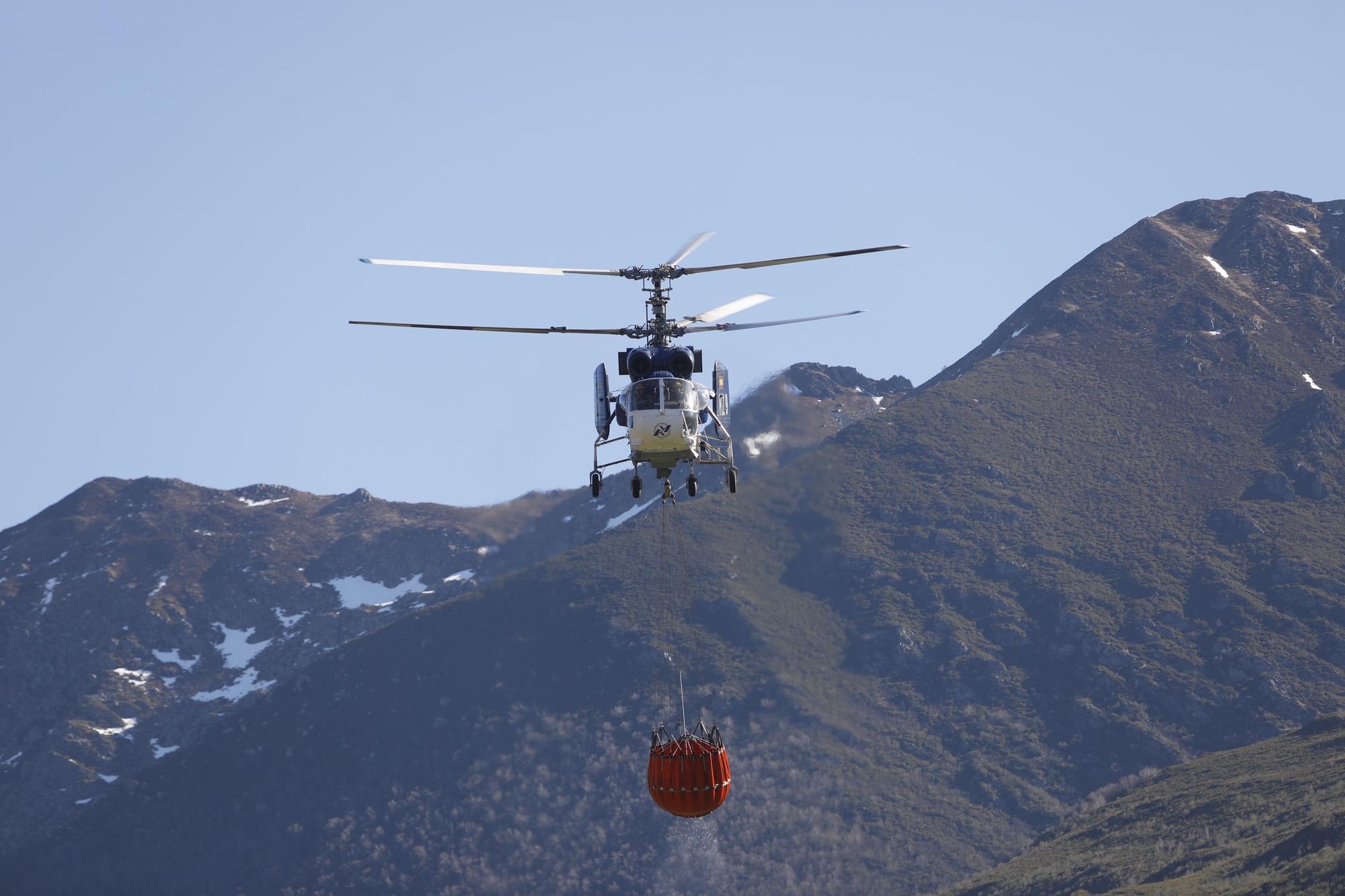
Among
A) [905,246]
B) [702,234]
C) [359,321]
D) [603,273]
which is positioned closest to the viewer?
[905,246]

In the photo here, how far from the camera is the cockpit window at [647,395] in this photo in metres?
67.2

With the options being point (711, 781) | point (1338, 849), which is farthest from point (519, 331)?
point (1338, 849)

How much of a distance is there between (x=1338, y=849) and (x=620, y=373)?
151 metres

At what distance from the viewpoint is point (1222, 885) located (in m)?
199

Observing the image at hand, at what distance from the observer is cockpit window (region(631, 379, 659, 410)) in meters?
67.2

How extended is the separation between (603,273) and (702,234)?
5.92 m

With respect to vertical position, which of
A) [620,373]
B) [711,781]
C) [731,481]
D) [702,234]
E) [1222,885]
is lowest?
[1222,885]

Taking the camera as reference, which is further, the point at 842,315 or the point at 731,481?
the point at 731,481

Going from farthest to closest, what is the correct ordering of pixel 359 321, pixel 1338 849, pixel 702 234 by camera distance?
pixel 1338 849
pixel 702 234
pixel 359 321

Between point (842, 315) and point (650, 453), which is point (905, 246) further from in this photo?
point (650, 453)

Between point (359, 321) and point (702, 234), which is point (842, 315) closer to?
point (702, 234)

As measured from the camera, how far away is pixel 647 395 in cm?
6738

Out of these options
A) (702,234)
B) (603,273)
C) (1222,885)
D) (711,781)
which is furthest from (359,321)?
(1222,885)

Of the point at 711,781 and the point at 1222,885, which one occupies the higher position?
the point at 711,781
